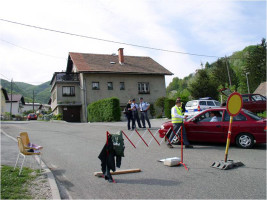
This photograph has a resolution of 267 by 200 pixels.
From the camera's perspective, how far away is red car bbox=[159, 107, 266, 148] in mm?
9469

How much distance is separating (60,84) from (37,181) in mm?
31670

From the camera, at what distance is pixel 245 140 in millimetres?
9602

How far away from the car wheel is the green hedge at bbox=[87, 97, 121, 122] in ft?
53.2

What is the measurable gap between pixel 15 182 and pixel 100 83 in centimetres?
3078

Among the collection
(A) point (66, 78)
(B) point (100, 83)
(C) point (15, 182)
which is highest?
(A) point (66, 78)

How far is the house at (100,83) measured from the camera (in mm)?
35688

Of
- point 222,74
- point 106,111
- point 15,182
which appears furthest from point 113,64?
point 222,74

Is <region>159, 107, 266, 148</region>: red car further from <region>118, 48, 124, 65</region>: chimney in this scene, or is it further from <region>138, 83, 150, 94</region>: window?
<region>118, 48, 124, 65</region>: chimney

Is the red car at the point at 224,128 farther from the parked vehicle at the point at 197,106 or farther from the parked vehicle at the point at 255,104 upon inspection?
the parked vehicle at the point at 255,104

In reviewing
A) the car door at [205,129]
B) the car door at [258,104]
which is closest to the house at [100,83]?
the car door at [258,104]

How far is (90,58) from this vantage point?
38.9m

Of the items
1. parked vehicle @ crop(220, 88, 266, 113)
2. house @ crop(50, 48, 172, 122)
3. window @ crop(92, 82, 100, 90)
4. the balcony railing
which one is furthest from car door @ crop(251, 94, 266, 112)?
the balcony railing

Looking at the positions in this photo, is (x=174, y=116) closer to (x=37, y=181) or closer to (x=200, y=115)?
(x=200, y=115)

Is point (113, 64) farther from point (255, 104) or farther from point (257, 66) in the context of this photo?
point (257, 66)
